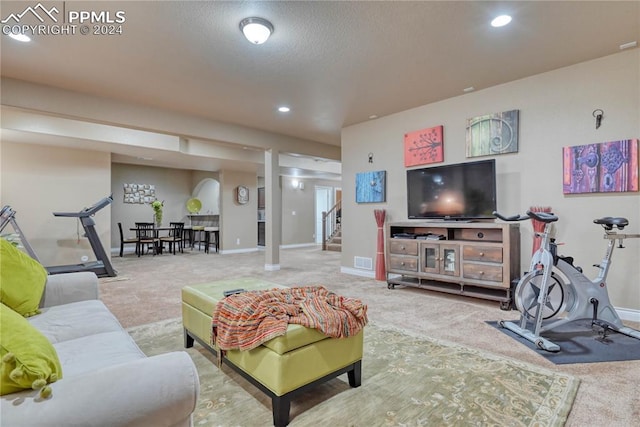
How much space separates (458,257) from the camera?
12.3ft

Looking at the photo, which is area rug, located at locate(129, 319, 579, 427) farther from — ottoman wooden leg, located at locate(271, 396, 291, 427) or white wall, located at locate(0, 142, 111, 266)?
white wall, located at locate(0, 142, 111, 266)

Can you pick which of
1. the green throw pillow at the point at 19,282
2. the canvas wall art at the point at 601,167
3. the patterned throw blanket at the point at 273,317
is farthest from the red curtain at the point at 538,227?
the green throw pillow at the point at 19,282

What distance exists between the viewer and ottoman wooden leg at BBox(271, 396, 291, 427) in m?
1.54

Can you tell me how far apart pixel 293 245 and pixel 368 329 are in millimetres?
7358

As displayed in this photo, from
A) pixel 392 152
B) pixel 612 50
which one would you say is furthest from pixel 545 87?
pixel 392 152

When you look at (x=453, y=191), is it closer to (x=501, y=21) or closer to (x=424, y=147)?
(x=424, y=147)

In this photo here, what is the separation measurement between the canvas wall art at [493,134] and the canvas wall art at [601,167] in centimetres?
56

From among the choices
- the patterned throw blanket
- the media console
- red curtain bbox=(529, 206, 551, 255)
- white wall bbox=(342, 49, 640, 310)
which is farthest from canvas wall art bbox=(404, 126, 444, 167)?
the patterned throw blanket

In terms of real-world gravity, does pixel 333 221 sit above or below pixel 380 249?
above

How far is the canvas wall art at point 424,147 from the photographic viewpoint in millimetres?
4375

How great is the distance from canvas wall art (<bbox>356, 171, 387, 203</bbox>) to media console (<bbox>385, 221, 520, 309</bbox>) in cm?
78

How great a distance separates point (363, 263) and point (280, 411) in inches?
152

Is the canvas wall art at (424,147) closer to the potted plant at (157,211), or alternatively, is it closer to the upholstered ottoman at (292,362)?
the upholstered ottoman at (292,362)

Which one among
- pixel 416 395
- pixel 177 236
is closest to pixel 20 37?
pixel 416 395
